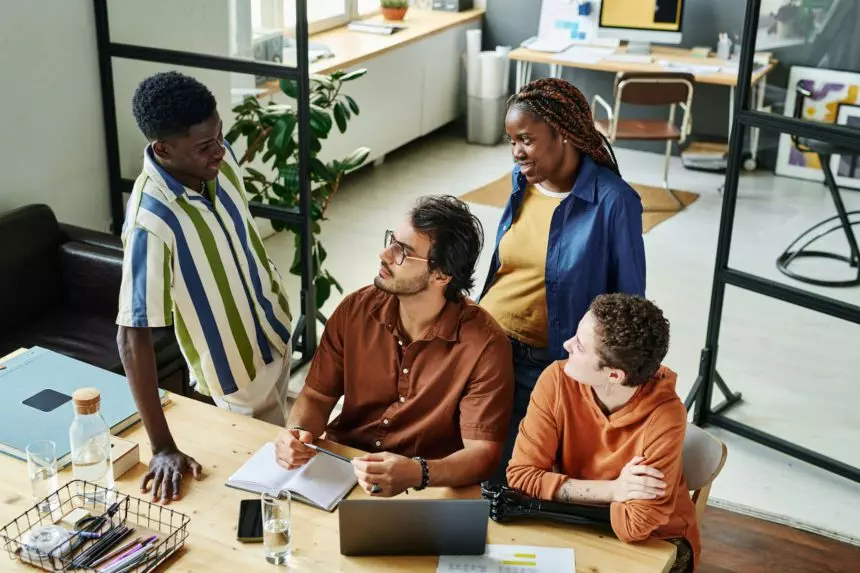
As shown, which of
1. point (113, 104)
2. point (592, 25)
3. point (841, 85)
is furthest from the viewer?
point (592, 25)

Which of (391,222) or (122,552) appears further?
(391,222)

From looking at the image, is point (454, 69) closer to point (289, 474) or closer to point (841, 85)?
point (841, 85)

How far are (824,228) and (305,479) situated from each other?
242 centimetres

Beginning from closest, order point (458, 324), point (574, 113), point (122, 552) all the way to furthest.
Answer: point (122, 552), point (458, 324), point (574, 113)

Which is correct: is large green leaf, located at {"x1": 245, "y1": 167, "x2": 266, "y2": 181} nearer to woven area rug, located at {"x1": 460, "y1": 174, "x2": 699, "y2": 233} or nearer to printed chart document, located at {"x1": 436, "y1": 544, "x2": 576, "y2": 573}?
woven area rug, located at {"x1": 460, "y1": 174, "x2": 699, "y2": 233}

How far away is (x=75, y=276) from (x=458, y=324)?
2.08 m

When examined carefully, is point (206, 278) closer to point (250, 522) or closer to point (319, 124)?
point (250, 522)

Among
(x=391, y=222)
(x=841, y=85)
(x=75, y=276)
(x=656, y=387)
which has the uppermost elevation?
(x=841, y=85)

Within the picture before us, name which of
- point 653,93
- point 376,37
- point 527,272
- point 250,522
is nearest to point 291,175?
point 527,272

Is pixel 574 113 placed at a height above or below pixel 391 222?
above

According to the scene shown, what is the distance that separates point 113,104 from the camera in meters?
4.48

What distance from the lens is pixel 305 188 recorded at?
4.17 m

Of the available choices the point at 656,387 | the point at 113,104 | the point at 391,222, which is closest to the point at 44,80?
the point at 113,104

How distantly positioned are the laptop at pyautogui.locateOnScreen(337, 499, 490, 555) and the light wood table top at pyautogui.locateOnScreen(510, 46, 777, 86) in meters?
5.22
